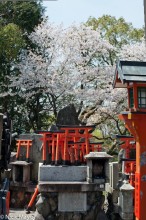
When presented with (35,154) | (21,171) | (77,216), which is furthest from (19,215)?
(77,216)

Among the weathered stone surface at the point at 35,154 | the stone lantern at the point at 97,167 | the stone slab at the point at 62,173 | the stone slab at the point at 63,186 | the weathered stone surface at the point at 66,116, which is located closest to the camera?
the stone slab at the point at 63,186

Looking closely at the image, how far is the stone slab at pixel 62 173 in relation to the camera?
28.0 ft

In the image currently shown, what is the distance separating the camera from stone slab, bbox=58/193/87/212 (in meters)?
8.28

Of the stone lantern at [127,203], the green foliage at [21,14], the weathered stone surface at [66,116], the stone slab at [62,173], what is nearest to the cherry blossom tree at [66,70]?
the green foliage at [21,14]

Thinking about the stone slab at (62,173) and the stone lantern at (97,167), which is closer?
the stone lantern at (97,167)

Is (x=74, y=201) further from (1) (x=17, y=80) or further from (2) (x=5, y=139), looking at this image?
(1) (x=17, y=80)

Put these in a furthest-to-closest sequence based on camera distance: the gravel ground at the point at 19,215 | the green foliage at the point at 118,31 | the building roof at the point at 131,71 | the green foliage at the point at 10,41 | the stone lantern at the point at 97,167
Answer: the green foliage at the point at 118,31 → the green foliage at the point at 10,41 → the gravel ground at the point at 19,215 → the stone lantern at the point at 97,167 → the building roof at the point at 131,71

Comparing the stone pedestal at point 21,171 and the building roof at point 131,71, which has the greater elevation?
the building roof at point 131,71

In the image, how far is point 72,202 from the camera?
328 inches

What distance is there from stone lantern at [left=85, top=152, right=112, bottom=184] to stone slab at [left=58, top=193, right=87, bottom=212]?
480mm

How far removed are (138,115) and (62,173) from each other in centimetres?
299

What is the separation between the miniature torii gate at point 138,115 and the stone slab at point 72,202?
1999 mm

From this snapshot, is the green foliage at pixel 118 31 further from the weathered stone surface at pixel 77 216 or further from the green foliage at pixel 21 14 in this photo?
the weathered stone surface at pixel 77 216

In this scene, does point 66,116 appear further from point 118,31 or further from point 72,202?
point 118,31
